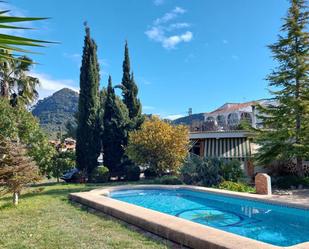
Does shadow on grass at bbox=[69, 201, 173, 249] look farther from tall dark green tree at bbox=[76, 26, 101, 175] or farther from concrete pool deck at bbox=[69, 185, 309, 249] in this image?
tall dark green tree at bbox=[76, 26, 101, 175]

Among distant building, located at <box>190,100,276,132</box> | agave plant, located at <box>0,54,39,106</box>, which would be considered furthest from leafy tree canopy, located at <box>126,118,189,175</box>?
agave plant, located at <box>0,54,39,106</box>

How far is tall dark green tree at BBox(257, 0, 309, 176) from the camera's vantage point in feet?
80.3

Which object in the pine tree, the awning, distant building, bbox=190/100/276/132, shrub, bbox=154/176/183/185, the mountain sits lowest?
shrub, bbox=154/176/183/185

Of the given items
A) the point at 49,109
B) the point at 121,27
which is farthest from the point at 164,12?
the point at 49,109

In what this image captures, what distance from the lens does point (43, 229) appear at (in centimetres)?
1033

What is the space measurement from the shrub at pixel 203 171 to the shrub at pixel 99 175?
8.07 metres

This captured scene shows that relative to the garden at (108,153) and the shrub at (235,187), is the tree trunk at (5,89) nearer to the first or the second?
the garden at (108,153)

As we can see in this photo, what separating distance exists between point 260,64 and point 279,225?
19980 mm

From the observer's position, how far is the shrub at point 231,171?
24.6 metres

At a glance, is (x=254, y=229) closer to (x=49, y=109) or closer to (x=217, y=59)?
(x=217, y=59)

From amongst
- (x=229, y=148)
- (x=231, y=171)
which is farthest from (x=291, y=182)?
(x=229, y=148)

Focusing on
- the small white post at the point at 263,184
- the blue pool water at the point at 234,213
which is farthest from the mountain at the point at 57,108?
the small white post at the point at 263,184

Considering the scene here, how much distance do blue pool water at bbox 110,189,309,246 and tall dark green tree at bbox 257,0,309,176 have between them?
8686mm

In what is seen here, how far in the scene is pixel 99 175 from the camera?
29.7 meters
